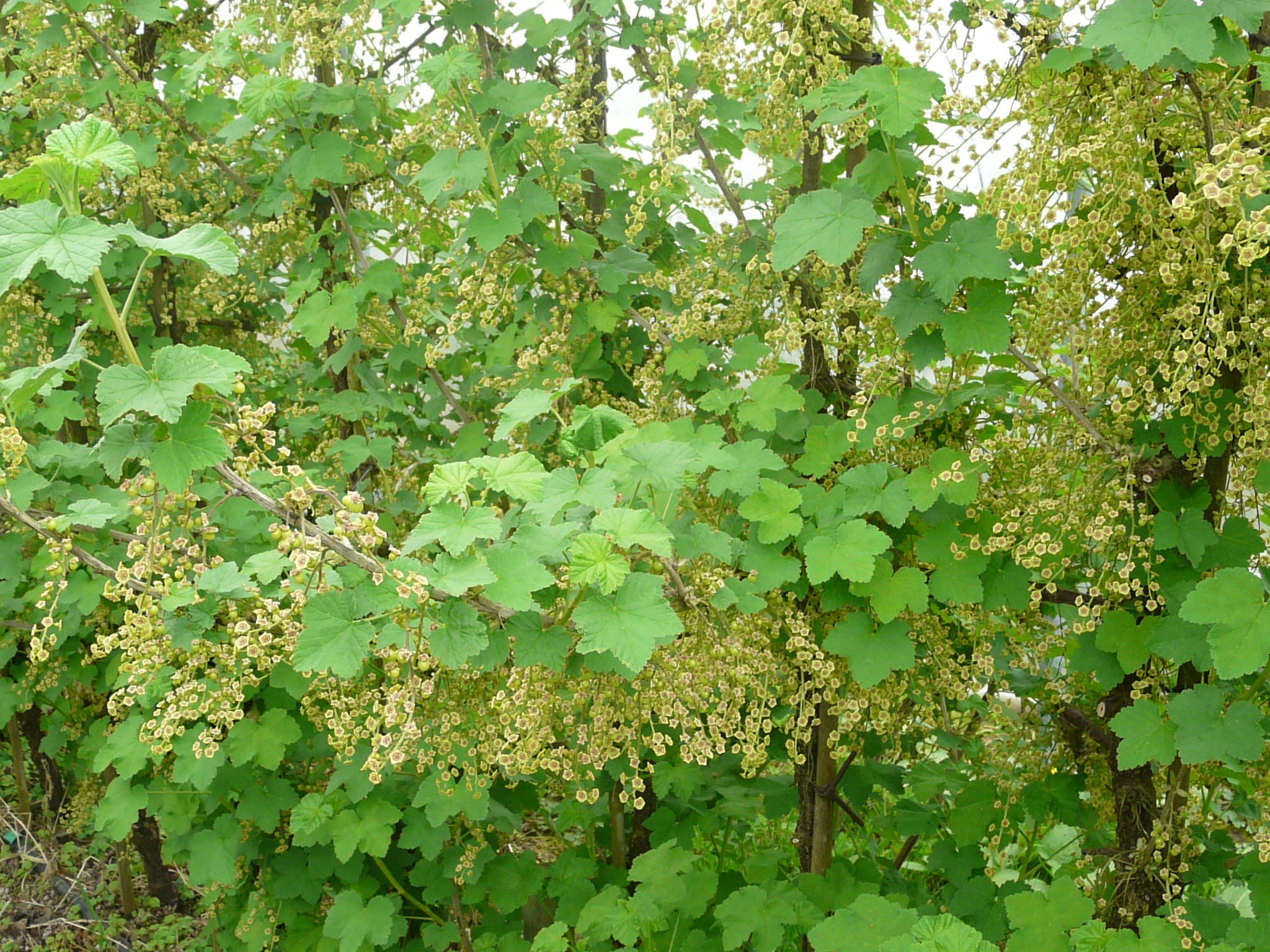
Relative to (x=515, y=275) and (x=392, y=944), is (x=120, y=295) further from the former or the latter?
(x=392, y=944)

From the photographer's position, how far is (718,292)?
9.68 feet

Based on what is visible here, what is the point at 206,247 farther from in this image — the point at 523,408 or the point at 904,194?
the point at 904,194

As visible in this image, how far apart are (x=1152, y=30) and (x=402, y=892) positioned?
3.21 meters

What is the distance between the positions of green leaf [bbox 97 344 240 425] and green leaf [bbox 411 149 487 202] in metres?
1.18

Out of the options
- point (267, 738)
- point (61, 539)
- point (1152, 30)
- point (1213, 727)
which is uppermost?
point (1152, 30)

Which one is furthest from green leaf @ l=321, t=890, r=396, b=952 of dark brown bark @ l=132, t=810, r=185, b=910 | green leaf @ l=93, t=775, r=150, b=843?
dark brown bark @ l=132, t=810, r=185, b=910

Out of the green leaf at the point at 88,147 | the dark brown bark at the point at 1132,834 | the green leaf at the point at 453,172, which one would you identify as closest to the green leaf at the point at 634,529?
the green leaf at the point at 88,147

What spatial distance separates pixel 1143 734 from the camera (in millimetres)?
2172

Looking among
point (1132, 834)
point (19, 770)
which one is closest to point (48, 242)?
point (1132, 834)

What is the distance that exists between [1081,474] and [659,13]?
1655mm

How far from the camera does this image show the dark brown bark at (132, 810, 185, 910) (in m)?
4.50

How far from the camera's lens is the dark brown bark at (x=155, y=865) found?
4.50 meters

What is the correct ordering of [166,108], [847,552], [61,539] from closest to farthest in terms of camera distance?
[61,539], [847,552], [166,108]

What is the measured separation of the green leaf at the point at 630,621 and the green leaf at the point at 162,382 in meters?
0.72
